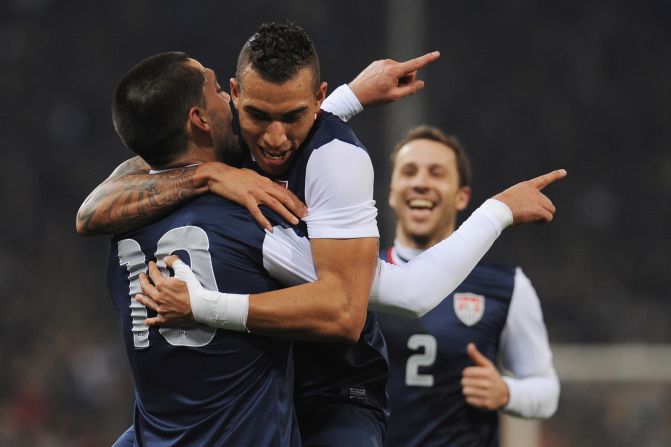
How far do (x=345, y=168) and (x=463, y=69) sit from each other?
9079 millimetres

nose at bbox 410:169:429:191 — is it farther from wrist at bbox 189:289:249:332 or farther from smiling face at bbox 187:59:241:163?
wrist at bbox 189:289:249:332

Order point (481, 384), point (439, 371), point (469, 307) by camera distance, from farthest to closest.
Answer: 1. point (469, 307)
2. point (439, 371)
3. point (481, 384)

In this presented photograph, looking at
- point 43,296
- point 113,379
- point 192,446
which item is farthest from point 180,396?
point 43,296

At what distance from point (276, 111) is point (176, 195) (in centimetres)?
35

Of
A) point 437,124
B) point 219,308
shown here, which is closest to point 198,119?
point 219,308

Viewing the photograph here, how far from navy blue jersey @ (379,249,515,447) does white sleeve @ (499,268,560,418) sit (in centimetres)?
7

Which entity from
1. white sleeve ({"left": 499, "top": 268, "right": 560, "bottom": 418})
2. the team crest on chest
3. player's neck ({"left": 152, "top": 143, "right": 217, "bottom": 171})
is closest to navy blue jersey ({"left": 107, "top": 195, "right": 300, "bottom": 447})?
player's neck ({"left": 152, "top": 143, "right": 217, "bottom": 171})

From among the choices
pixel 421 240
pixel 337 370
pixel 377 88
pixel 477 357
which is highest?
pixel 377 88

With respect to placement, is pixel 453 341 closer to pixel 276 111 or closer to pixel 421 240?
pixel 421 240

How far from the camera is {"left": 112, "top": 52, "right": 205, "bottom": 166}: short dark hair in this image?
119 inches

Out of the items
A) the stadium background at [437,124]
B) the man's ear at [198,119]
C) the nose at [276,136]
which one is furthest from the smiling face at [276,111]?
the stadium background at [437,124]

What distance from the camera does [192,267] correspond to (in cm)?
295

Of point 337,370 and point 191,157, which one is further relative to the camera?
point 337,370

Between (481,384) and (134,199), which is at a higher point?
(134,199)
